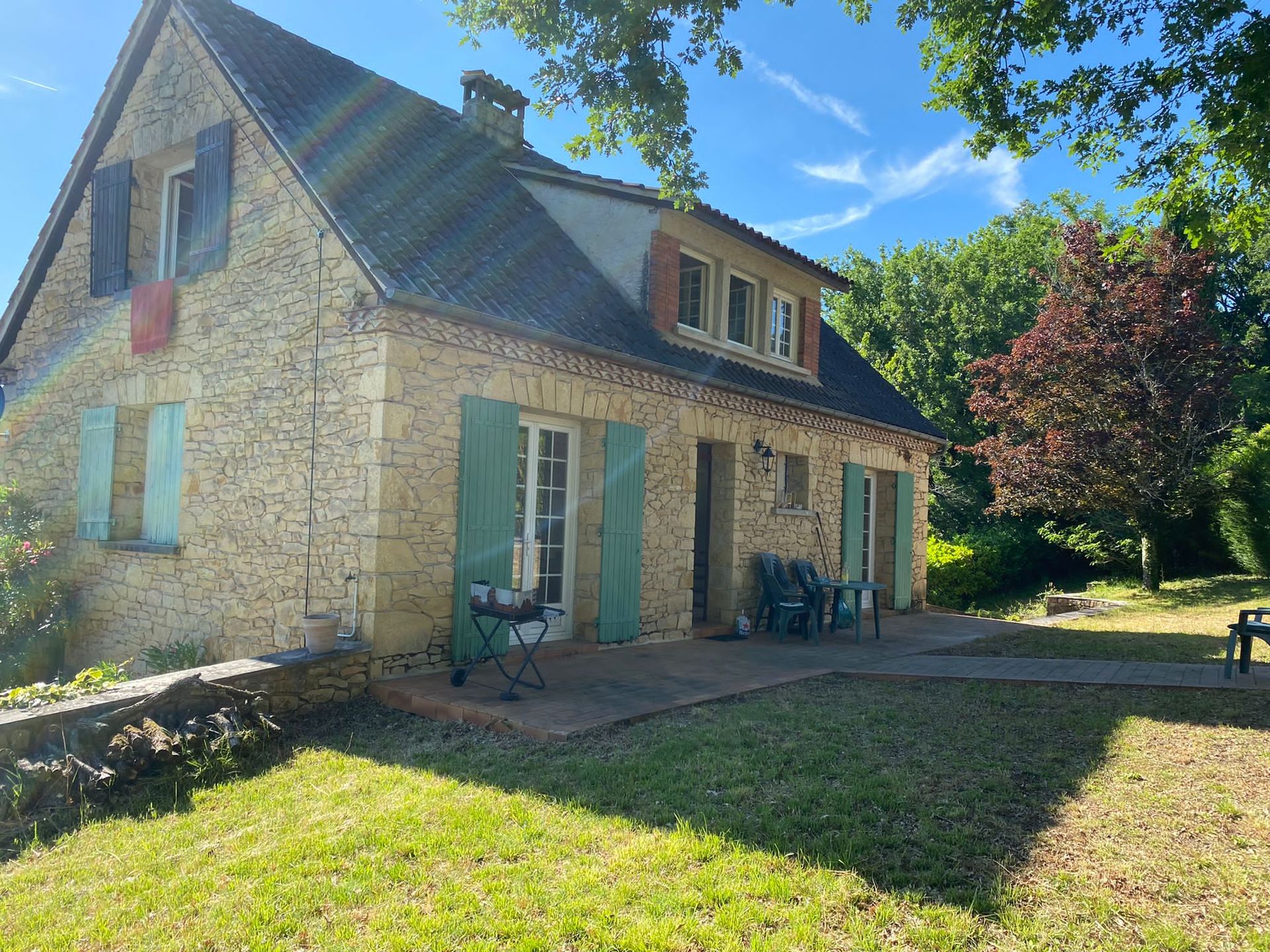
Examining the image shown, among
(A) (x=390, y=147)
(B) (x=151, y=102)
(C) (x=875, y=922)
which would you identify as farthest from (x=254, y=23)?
(C) (x=875, y=922)

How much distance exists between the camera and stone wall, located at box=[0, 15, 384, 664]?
22.2ft

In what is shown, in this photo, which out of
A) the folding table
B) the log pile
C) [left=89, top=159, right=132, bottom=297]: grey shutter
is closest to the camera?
the log pile

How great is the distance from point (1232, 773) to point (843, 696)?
260cm

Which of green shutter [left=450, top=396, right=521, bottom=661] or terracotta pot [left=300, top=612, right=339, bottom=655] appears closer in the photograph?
terracotta pot [left=300, top=612, right=339, bottom=655]

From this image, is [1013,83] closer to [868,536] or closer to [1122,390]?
[868,536]

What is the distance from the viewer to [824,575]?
1152cm

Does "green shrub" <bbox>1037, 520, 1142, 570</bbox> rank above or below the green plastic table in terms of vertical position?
above

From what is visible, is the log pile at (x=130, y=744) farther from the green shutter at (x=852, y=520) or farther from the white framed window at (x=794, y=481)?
the green shutter at (x=852, y=520)

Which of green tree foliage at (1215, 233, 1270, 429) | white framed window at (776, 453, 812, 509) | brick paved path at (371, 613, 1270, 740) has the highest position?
green tree foliage at (1215, 233, 1270, 429)

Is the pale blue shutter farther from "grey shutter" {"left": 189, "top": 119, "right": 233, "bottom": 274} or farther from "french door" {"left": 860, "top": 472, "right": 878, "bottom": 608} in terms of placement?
"grey shutter" {"left": 189, "top": 119, "right": 233, "bottom": 274}

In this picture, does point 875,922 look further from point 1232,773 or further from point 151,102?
point 151,102

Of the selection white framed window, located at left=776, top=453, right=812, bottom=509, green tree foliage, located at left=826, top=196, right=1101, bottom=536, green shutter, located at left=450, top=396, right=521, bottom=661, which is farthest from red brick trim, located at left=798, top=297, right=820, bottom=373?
green tree foliage, located at left=826, top=196, right=1101, bottom=536

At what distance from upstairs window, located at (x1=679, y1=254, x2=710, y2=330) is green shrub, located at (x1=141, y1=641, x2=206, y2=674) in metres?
6.32

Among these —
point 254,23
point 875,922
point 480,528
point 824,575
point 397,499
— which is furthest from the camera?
point 824,575
